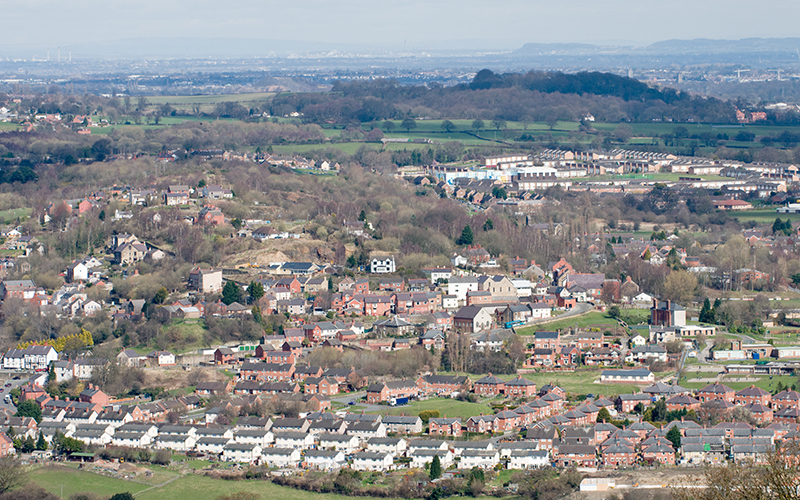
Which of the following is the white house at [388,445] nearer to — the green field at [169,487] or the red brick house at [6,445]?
the green field at [169,487]

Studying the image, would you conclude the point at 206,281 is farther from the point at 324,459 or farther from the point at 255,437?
the point at 324,459

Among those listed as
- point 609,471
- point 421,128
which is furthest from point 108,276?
point 421,128

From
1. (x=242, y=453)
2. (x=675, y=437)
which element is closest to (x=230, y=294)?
(x=242, y=453)

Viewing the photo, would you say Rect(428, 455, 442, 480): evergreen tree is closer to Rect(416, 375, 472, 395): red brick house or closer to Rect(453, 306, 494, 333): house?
Rect(416, 375, 472, 395): red brick house

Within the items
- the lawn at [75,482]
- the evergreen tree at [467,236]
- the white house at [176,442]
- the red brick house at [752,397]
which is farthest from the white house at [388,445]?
the evergreen tree at [467,236]


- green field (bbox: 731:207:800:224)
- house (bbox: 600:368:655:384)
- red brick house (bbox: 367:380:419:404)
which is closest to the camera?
red brick house (bbox: 367:380:419:404)

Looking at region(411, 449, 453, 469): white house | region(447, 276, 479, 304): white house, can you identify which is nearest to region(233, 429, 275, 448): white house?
region(411, 449, 453, 469): white house
